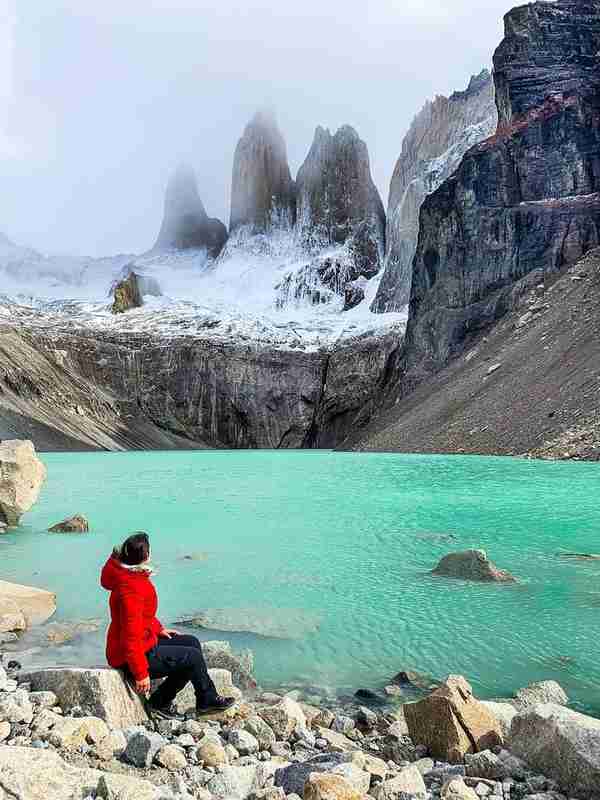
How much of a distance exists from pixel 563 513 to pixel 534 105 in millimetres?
64671

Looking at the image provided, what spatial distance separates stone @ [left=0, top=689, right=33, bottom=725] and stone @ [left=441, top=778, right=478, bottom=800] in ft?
9.28

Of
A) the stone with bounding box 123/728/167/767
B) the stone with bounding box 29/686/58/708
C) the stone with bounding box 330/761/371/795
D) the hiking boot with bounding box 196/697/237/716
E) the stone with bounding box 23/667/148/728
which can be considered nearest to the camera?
the stone with bounding box 330/761/371/795

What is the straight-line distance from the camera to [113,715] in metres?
5.18

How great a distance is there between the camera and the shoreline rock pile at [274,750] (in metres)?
3.79

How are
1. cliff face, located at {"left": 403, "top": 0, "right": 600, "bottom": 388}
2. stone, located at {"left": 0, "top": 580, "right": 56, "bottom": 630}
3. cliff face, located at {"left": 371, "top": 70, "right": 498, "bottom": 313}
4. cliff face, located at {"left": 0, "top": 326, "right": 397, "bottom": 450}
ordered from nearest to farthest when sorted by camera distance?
stone, located at {"left": 0, "top": 580, "right": 56, "bottom": 630}
cliff face, located at {"left": 403, "top": 0, "right": 600, "bottom": 388}
cliff face, located at {"left": 0, "top": 326, "right": 397, "bottom": 450}
cliff face, located at {"left": 371, "top": 70, "right": 498, "bottom": 313}

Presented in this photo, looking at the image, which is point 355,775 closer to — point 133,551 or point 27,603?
point 133,551

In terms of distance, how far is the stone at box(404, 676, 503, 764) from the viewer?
499cm

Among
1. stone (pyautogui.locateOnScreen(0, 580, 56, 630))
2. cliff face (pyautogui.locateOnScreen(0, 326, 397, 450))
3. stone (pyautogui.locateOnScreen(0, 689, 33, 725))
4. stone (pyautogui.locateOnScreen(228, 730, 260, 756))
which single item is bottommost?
cliff face (pyautogui.locateOnScreen(0, 326, 397, 450))

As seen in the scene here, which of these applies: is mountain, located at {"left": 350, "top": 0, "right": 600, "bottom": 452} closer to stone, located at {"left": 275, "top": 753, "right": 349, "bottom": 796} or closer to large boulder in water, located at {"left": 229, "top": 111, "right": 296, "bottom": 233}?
stone, located at {"left": 275, "top": 753, "right": 349, "bottom": 796}

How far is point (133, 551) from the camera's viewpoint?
18.0ft

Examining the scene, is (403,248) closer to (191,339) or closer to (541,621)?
(191,339)

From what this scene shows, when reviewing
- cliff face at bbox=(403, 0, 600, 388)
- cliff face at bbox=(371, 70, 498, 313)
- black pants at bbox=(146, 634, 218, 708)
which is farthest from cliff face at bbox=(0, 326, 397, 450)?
black pants at bbox=(146, 634, 218, 708)

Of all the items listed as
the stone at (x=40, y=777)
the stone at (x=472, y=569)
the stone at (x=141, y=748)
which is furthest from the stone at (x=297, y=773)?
the stone at (x=472, y=569)

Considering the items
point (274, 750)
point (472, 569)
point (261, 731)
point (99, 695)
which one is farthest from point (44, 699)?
point (472, 569)
